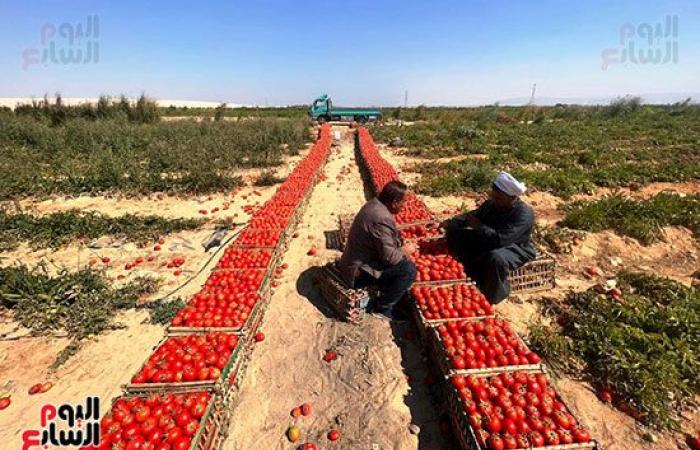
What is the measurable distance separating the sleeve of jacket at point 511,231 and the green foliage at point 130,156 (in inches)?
336

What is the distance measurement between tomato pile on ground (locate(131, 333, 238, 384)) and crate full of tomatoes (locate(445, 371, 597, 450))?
2.24m

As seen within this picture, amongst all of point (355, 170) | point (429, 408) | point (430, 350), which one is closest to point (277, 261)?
point (430, 350)

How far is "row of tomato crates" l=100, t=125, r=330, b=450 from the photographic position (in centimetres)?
263

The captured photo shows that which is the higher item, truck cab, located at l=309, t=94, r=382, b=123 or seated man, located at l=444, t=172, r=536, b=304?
truck cab, located at l=309, t=94, r=382, b=123

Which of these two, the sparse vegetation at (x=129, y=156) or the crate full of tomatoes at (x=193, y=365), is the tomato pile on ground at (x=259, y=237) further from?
the sparse vegetation at (x=129, y=156)

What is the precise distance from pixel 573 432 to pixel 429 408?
132 cm

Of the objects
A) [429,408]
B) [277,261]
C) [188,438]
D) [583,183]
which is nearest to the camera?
[188,438]

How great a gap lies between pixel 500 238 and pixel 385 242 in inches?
69.5

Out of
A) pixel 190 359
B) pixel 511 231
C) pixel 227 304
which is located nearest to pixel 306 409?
pixel 190 359

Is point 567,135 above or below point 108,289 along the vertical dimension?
above

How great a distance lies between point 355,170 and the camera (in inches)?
547

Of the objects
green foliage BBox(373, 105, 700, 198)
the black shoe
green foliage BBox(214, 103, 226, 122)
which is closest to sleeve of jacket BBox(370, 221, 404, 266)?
the black shoe

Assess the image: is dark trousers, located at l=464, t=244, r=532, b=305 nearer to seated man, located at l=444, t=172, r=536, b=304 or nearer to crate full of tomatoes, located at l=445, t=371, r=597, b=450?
seated man, located at l=444, t=172, r=536, b=304

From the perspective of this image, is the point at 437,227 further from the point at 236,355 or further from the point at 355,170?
the point at 355,170
